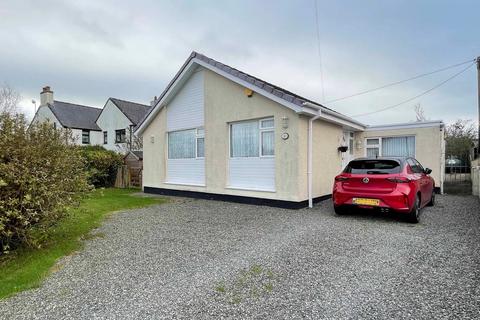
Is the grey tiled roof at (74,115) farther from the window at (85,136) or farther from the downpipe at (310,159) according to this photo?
the downpipe at (310,159)

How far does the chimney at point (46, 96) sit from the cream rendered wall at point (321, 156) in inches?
1209

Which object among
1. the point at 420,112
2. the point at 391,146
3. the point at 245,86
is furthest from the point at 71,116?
the point at 420,112

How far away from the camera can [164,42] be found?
1253 centimetres

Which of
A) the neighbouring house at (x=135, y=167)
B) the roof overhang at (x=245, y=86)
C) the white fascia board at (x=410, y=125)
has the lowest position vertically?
the neighbouring house at (x=135, y=167)

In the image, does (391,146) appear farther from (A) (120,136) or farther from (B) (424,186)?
(A) (120,136)

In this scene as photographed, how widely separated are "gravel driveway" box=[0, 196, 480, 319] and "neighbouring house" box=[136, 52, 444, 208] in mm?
2638

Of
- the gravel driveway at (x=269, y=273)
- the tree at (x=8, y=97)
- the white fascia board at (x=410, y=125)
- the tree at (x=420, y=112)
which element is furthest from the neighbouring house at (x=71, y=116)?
the tree at (x=420, y=112)

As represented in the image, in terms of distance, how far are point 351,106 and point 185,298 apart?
82.1ft

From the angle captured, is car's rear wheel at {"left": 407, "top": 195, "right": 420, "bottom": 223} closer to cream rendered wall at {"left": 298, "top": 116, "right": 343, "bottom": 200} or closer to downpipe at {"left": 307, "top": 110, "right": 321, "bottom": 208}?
downpipe at {"left": 307, "top": 110, "right": 321, "bottom": 208}

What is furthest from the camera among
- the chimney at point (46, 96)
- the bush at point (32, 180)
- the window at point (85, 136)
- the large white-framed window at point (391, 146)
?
the window at point (85, 136)

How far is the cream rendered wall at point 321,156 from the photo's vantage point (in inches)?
344

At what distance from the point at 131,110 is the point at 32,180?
27491 mm

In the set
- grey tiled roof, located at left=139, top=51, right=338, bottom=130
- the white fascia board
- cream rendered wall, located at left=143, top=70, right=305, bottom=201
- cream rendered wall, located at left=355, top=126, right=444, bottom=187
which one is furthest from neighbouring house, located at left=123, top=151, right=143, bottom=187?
cream rendered wall, located at left=355, top=126, right=444, bottom=187

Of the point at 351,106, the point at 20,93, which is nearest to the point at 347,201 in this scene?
the point at 351,106
